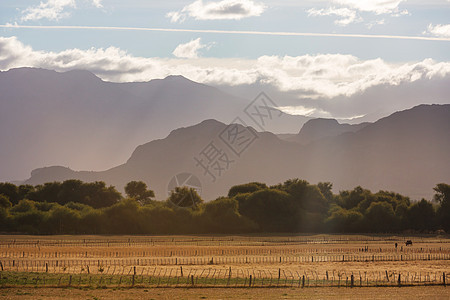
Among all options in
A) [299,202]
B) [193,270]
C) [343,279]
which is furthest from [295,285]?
[299,202]

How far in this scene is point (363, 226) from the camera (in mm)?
136250

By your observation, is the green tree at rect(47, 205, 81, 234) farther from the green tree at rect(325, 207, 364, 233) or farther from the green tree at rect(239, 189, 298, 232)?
the green tree at rect(325, 207, 364, 233)

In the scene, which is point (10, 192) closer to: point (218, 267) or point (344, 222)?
point (344, 222)

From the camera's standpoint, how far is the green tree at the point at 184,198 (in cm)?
14538

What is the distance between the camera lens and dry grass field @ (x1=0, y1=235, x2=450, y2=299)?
52.3 meters

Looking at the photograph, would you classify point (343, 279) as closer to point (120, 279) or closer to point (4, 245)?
point (120, 279)

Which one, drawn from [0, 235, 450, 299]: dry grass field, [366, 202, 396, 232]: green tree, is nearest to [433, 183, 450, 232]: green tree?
[366, 202, 396, 232]: green tree

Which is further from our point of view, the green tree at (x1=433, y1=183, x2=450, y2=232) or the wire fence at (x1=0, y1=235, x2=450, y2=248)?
the green tree at (x1=433, y1=183, x2=450, y2=232)

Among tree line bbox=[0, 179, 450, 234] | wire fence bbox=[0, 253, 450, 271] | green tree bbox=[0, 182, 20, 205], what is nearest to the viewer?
wire fence bbox=[0, 253, 450, 271]

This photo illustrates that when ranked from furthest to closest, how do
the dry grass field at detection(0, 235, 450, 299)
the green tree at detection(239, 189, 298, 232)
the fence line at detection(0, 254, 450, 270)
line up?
the green tree at detection(239, 189, 298, 232) → the fence line at detection(0, 254, 450, 270) → the dry grass field at detection(0, 235, 450, 299)

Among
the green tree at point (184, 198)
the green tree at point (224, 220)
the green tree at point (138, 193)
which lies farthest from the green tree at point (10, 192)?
the green tree at point (224, 220)

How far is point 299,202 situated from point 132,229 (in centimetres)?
4035

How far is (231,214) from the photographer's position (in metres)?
132

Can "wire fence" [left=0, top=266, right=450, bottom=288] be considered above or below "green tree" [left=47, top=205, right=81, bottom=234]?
below
